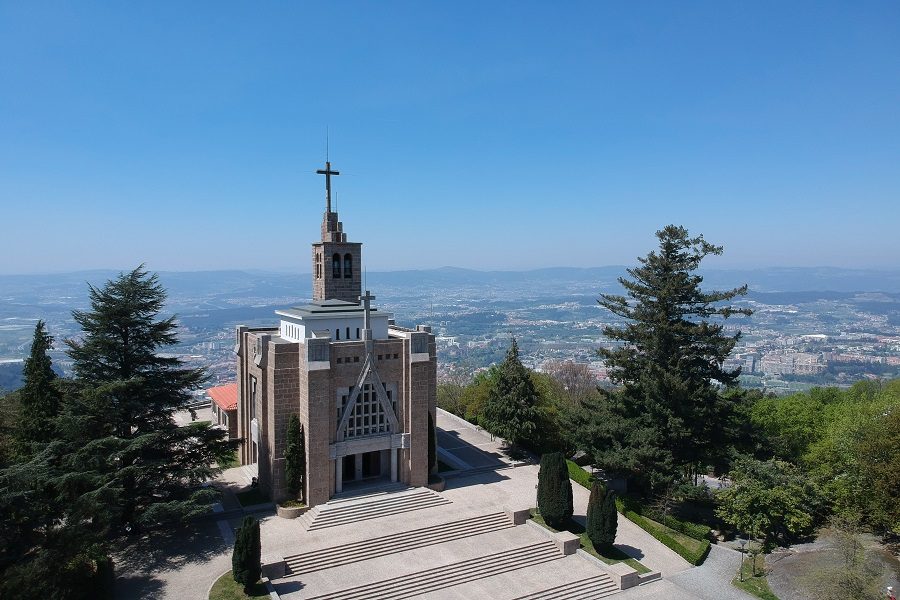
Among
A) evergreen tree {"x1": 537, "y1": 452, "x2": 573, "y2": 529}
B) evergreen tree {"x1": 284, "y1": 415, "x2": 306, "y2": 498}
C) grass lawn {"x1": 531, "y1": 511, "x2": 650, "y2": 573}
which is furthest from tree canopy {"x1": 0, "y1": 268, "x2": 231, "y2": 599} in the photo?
grass lawn {"x1": 531, "y1": 511, "x2": 650, "y2": 573}

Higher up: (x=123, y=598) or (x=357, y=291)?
(x=357, y=291)

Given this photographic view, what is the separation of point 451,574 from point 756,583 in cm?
1230

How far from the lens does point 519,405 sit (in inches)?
1345

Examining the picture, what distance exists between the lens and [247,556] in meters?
20.1

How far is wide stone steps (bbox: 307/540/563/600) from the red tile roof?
19778 mm

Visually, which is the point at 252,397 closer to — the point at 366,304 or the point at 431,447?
the point at 366,304

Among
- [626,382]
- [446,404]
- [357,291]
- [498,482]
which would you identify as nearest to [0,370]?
[446,404]

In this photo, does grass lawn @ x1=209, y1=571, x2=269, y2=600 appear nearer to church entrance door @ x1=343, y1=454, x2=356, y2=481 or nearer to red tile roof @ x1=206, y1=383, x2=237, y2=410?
church entrance door @ x1=343, y1=454, x2=356, y2=481

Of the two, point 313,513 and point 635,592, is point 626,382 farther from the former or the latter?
point 313,513

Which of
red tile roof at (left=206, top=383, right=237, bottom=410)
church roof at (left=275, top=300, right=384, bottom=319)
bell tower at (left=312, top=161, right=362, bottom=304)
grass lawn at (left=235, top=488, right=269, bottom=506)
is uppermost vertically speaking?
bell tower at (left=312, top=161, right=362, bottom=304)

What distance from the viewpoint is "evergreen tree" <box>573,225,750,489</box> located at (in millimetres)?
27828

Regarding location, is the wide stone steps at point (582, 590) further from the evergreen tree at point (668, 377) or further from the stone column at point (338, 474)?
the stone column at point (338, 474)

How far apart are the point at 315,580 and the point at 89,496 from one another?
335 inches

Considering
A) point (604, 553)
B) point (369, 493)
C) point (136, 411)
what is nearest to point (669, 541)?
point (604, 553)
